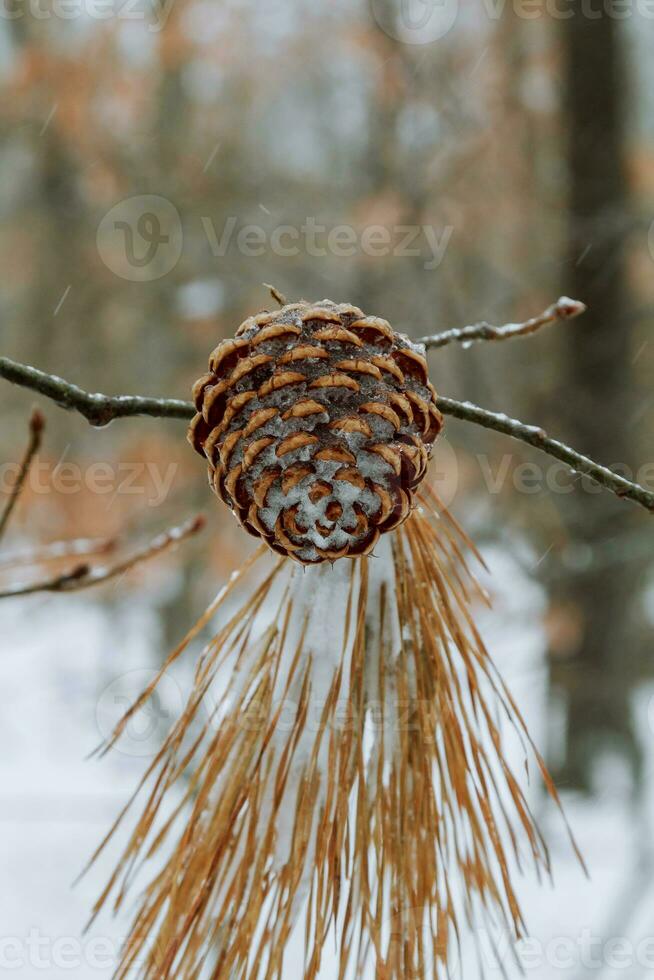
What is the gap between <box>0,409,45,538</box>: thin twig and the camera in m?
0.49

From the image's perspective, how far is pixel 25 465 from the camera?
500 mm

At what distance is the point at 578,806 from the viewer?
2480 mm

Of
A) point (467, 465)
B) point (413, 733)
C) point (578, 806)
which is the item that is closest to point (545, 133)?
point (467, 465)

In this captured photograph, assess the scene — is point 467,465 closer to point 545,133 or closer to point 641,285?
point 641,285

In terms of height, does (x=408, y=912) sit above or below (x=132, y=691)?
above

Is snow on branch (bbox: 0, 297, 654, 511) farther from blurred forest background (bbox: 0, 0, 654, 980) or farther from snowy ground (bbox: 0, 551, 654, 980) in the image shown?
blurred forest background (bbox: 0, 0, 654, 980)

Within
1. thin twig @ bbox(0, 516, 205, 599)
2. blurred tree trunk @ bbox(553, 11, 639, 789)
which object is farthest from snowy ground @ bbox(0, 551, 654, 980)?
thin twig @ bbox(0, 516, 205, 599)

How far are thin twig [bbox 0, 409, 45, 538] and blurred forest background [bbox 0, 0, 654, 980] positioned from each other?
109 centimetres

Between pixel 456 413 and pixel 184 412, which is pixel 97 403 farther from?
pixel 456 413

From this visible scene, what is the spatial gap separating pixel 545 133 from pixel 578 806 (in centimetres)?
201

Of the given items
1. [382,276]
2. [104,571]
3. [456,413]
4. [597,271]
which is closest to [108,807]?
[382,276]

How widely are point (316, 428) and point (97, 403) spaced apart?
105mm

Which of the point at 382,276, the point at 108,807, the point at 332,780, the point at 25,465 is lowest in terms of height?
the point at 108,807

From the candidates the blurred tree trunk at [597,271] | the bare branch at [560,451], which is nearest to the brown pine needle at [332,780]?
the bare branch at [560,451]
